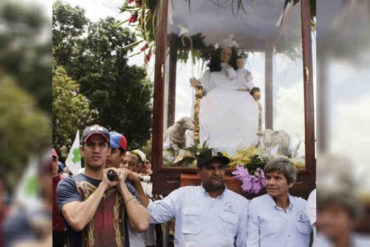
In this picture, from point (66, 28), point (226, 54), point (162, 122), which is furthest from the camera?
point (226, 54)

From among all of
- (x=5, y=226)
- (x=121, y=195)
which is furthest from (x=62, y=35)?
(x=5, y=226)

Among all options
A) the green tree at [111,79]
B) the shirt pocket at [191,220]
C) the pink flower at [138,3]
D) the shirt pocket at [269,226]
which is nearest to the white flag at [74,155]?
the green tree at [111,79]

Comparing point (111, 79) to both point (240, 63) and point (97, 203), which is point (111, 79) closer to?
point (97, 203)

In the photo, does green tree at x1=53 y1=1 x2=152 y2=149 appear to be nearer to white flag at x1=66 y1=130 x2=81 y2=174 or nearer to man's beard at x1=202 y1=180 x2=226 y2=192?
white flag at x1=66 y1=130 x2=81 y2=174

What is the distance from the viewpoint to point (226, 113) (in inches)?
103

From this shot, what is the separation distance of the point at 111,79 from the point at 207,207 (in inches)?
30.2

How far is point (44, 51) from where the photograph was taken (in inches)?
50.8

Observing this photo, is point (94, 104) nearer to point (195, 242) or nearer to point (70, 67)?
Answer: point (70, 67)

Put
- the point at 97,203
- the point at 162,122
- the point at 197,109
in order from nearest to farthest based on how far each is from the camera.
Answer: the point at 97,203
the point at 162,122
the point at 197,109

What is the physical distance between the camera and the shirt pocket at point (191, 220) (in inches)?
94.1

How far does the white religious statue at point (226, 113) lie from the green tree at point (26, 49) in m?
1.40

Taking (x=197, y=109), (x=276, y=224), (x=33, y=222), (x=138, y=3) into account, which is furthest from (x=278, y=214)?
(x=33, y=222)

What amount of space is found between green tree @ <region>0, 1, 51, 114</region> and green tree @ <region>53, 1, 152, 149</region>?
1096 mm

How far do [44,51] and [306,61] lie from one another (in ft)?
5.06
